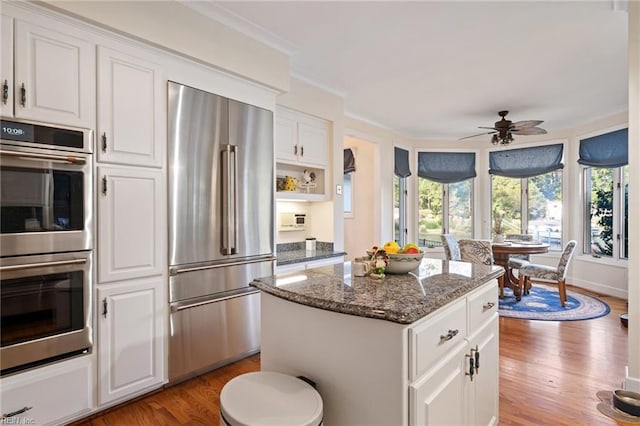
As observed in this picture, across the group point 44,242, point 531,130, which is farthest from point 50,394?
point 531,130

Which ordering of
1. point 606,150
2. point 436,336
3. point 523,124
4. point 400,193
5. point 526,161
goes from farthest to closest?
point 400,193 → point 526,161 → point 606,150 → point 523,124 → point 436,336

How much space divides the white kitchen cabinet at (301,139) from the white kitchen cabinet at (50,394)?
2378mm

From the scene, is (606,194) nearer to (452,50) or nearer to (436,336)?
(452,50)

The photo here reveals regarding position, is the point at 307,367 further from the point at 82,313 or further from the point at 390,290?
Answer: the point at 82,313

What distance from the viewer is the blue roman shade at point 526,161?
20.5 feet

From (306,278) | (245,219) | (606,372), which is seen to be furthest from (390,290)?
(606,372)

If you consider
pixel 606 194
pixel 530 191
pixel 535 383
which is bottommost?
pixel 535 383

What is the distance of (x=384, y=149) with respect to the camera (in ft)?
20.0

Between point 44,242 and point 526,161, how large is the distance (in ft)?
23.6

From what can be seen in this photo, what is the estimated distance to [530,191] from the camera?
21.6ft

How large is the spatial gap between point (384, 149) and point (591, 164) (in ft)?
10.8

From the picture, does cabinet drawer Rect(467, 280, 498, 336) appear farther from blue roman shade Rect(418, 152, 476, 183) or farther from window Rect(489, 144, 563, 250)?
blue roman shade Rect(418, 152, 476, 183)

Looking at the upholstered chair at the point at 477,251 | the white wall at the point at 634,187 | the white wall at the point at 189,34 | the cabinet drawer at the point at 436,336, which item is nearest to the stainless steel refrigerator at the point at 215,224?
the white wall at the point at 189,34

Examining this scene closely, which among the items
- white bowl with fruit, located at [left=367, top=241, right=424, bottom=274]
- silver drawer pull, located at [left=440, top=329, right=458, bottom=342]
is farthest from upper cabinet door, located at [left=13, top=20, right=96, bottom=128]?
silver drawer pull, located at [left=440, top=329, right=458, bottom=342]
